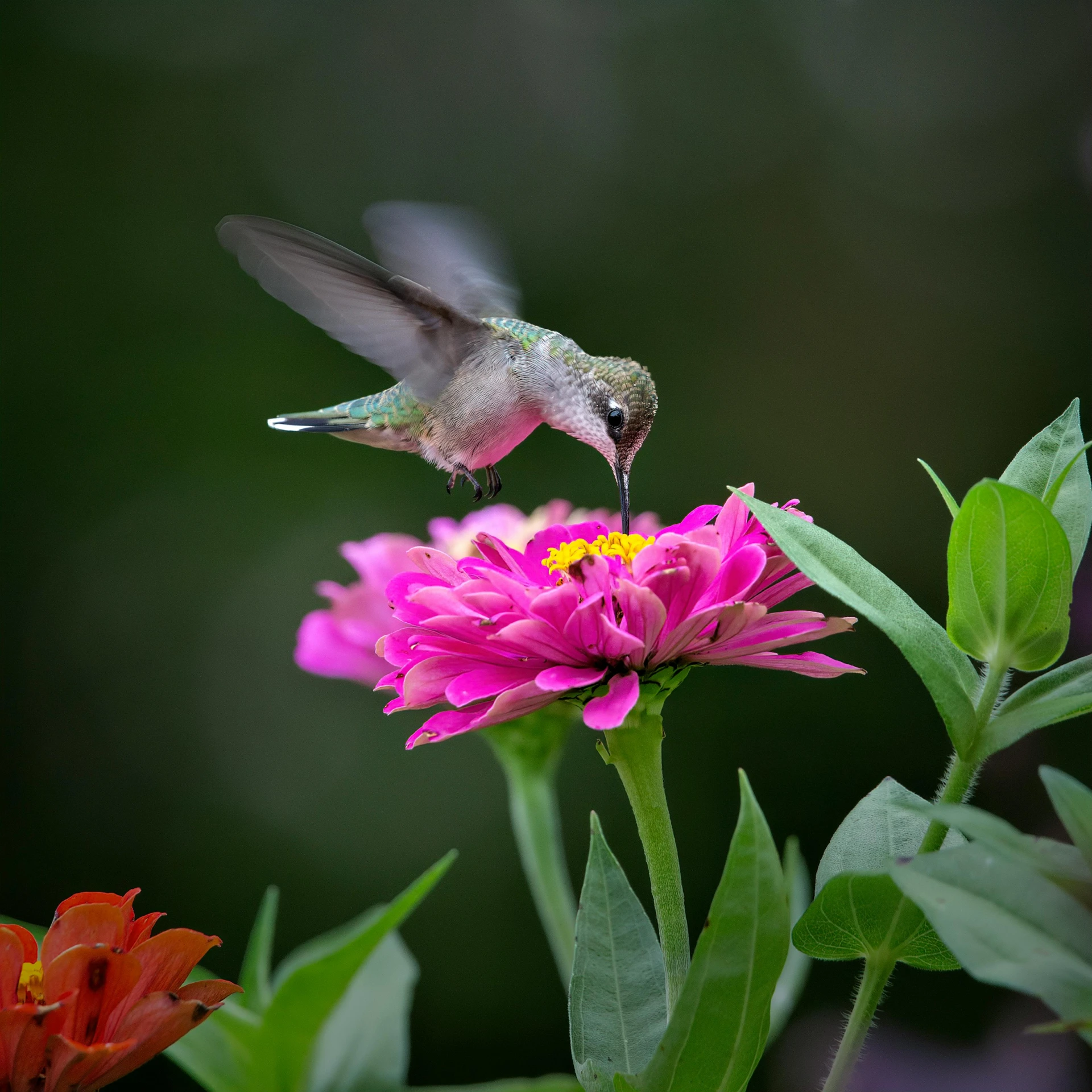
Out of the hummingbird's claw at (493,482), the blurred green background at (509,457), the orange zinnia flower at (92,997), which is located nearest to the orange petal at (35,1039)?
the orange zinnia flower at (92,997)

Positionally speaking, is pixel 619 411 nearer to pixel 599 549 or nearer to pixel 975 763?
pixel 599 549

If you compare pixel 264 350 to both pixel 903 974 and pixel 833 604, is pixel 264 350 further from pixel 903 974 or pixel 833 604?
pixel 903 974

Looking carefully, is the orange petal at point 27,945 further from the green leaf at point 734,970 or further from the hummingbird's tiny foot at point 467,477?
the hummingbird's tiny foot at point 467,477

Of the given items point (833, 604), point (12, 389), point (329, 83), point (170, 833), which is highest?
point (329, 83)

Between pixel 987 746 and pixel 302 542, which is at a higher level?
pixel 987 746

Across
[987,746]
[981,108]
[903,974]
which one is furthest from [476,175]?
[987,746]

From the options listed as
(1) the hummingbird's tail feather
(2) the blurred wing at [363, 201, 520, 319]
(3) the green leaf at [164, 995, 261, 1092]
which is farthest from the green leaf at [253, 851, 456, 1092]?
(2) the blurred wing at [363, 201, 520, 319]

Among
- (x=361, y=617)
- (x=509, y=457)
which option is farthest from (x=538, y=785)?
(x=509, y=457)
